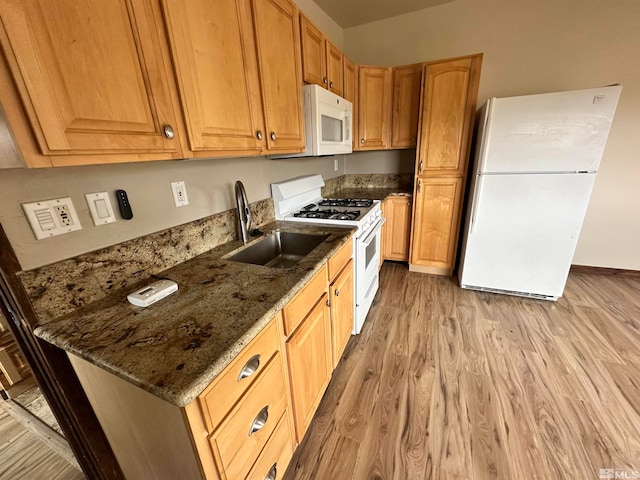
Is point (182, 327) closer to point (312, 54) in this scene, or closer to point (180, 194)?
point (180, 194)

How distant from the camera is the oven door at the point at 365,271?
1.84 m

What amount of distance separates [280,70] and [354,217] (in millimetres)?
990

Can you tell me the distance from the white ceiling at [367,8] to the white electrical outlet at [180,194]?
2.46 m

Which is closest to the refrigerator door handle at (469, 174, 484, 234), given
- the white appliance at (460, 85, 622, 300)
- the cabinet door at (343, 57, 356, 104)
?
the white appliance at (460, 85, 622, 300)

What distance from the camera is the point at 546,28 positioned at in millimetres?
2404

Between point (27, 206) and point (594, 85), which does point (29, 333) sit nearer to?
point (27, 206)

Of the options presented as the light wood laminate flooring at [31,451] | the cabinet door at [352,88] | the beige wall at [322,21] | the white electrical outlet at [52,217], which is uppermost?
the beige wall at [322,21]

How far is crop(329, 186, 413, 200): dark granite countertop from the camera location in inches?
114

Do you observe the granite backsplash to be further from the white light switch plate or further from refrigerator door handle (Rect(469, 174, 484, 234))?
refrigerator door handle (Rect(469, 174, 484, 234))

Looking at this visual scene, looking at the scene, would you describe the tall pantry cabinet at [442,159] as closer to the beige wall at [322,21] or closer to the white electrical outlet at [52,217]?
the beige wall at [322,21]

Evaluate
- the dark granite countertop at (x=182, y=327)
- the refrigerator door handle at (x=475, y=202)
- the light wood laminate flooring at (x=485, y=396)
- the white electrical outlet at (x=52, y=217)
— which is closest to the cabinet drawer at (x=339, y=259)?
the dark granite countertop at (x=182, y=327)

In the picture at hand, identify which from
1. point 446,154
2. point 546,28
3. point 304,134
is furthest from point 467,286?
point 546,28

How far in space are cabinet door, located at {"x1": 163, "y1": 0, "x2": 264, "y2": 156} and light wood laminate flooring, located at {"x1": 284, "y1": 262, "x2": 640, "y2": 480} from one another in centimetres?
152

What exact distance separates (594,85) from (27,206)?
4.03 m
